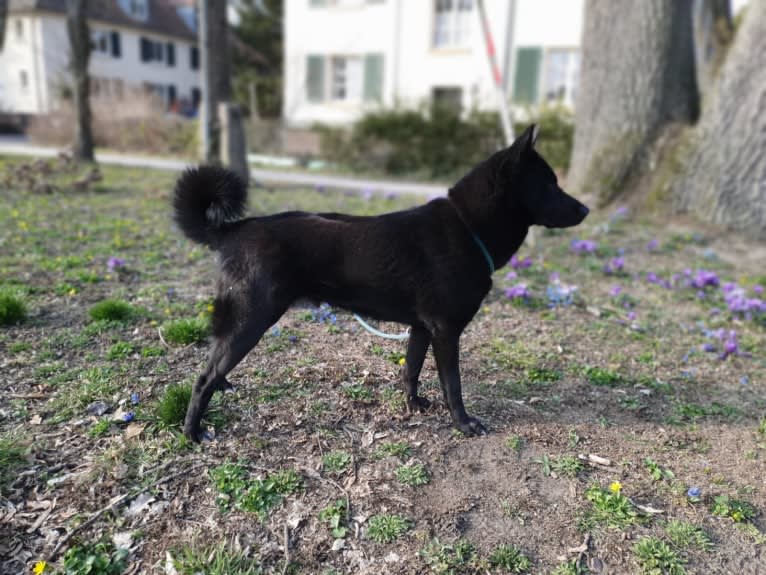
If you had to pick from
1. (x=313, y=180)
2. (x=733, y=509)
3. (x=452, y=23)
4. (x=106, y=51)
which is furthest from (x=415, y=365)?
(x=106, y=51)

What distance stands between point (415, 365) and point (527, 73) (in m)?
18.8

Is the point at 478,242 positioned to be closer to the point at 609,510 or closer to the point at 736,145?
the point at 609,510

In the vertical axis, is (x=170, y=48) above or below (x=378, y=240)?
above

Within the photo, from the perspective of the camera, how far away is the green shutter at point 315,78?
24062 mm

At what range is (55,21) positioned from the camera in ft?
109

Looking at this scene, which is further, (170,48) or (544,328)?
(170,48)

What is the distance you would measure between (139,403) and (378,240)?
179cm

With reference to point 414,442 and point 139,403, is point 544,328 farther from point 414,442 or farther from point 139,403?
point 139,403

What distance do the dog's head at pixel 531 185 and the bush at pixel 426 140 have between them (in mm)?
13717

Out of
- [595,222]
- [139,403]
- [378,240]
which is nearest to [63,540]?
[139,403]

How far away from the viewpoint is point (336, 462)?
3.12 m

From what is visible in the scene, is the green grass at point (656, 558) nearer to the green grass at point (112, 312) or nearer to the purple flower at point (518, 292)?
the purple flower at point (518, 292)

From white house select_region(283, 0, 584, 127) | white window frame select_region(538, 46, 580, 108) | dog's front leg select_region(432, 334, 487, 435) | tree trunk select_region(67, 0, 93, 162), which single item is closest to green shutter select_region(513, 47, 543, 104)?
white house select_region(283, 0, 584, 127)

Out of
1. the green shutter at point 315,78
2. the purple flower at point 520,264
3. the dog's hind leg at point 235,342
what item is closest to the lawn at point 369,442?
the dog's hind leg at point 235,342
